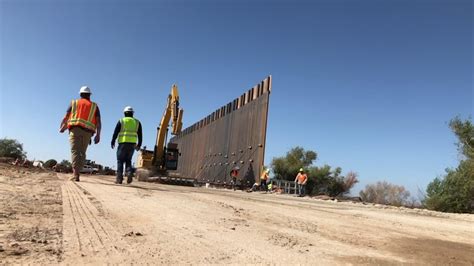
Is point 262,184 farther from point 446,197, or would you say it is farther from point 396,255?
point 396,255

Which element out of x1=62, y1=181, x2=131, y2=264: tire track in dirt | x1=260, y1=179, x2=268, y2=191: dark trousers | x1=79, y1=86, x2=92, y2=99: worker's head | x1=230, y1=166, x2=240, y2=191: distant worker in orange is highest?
x1=79, y1=86, x2=92, y2=99: worker's head

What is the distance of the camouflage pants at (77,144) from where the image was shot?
8812mm

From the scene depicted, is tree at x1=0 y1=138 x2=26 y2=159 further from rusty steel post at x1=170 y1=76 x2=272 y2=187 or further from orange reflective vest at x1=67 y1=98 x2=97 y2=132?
orange reflective vest at x1=67 y1=98 x2=97 y2=132

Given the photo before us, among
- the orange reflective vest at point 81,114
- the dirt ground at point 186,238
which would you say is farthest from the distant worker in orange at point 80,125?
the dirt ground at point 186,238

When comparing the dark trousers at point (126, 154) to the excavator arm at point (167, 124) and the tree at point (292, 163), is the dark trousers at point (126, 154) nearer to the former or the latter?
the excavator arm at point (167, 124)

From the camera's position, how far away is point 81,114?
28.8ft

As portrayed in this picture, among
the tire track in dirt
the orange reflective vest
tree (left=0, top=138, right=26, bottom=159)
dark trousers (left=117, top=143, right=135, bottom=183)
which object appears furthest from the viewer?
tree (left=0, top=138, right=26, bottom=159)

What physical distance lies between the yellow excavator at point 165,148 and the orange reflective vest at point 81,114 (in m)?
12.3

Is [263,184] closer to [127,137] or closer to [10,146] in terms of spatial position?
[127,137]

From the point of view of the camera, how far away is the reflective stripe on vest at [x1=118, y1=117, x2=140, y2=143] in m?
10.4

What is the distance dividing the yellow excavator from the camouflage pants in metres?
12.2

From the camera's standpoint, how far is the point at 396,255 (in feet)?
10.4

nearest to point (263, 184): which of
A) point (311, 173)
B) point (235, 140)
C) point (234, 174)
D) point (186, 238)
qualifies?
point (234, 174)

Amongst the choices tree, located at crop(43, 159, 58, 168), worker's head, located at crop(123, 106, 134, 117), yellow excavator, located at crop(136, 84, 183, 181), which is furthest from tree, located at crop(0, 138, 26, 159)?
worker's head, located at crop(123, 106, 134, 117)
